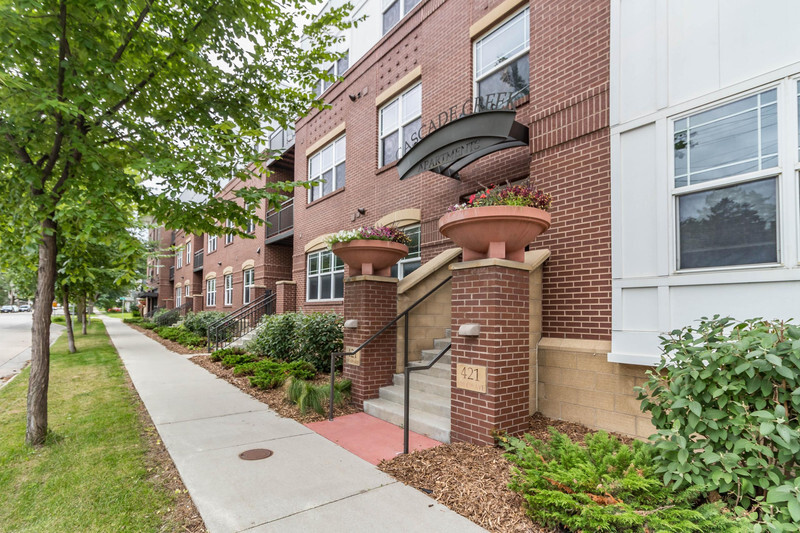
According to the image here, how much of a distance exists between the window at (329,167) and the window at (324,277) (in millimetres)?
1913

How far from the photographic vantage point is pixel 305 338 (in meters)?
8.78

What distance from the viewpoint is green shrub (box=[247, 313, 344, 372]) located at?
8570mm

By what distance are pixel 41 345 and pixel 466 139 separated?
18.9 feet

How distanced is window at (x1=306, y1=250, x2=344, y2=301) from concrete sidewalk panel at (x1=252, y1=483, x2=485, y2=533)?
326 inches

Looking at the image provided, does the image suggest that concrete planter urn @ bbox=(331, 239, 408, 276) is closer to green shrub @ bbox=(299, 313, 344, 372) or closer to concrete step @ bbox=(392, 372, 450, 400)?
concrete step @ bbox=(392, 372, 450, 400)

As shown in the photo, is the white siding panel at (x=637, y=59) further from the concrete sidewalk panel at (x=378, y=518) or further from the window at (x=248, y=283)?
the window at (x=248, y=283)

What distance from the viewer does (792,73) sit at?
11.9 ft

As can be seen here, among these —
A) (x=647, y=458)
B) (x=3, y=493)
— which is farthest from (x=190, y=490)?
(x=647, y=458)

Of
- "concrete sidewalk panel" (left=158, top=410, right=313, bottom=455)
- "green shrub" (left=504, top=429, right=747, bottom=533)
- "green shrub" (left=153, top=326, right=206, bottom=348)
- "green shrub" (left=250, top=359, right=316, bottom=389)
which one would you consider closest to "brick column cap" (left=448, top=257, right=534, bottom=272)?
"green shrub" (left=504, top=429, right=747, bottom=533)

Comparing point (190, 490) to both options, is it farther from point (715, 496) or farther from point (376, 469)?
point (715, 496)

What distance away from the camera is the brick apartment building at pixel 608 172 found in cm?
386

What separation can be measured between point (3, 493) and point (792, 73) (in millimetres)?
7734

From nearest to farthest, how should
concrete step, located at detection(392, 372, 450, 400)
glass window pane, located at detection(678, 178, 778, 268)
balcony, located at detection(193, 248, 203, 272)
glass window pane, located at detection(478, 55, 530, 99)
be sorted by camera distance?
glass window pane, located at detection(678, 178, 778, 268) < concrete step, located at detection(392, 372, 450, 400) < glass window pane, located at detection(478, 55, 530, 99) < balcony, located at detection(193, 248, 203, 272)

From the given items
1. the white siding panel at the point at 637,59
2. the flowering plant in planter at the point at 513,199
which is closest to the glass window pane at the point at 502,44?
the white siding panel at the point at 637,59
